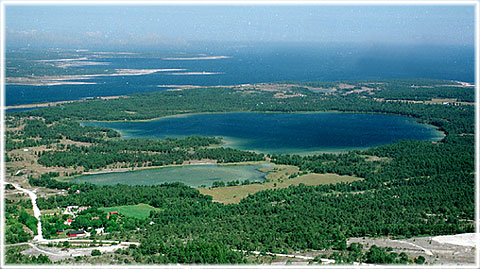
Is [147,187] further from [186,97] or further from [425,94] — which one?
[425,94]

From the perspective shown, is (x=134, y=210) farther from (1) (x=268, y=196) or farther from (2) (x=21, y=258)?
(2) (x=21, y=258)

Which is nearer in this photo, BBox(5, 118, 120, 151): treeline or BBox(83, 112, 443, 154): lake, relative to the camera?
BBox(5, 118, 120, 151): treeline

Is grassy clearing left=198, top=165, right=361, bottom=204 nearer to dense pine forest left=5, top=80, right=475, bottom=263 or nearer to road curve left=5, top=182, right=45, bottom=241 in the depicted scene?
dense pine forest left=5, top=80, right=475, bottom=263

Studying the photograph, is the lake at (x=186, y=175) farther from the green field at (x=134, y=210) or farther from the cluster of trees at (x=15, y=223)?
the cluster of trees at (x=15, y=223)

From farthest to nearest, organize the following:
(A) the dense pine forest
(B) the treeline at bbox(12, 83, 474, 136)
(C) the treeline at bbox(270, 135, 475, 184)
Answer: (B) the treeline at bbox(12, 83, 474, 136) → (C) the treeline at bbox(270, 135, 475, 184) → (A) the dense pine forest

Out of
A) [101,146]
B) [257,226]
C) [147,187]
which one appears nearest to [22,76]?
[101,146]

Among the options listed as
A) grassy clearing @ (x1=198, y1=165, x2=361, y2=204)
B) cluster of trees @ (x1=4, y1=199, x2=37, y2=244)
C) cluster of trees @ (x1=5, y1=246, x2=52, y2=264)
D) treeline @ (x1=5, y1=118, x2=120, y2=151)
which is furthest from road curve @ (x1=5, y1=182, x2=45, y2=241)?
treeline @ (x1=5, y1=118, x2=120, y2=151)
